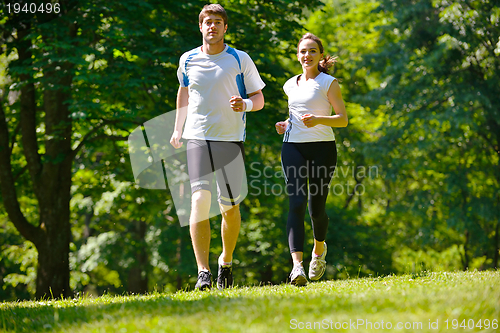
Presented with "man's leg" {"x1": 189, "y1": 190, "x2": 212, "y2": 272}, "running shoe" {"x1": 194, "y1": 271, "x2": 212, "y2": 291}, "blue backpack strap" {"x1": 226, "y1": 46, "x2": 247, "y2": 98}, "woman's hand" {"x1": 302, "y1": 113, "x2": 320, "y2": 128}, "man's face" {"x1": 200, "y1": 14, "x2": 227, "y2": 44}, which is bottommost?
"running shoe" {"x1": 194, "y1": 271, "x2": 212, "y2": 291}

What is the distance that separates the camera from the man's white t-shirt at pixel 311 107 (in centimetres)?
455

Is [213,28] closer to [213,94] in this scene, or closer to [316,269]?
[213,94]

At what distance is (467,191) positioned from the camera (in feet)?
52.7

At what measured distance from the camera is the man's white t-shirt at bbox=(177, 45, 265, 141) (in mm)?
4359

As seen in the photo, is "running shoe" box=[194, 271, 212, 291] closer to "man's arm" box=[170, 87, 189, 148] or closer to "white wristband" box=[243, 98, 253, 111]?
"man's arm" box=[170, 87, 189, 148]

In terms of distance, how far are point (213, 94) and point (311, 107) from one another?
3.07ft

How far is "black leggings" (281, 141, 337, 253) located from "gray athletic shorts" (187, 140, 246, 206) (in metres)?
0.47

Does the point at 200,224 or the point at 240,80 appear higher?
the point at 240,80

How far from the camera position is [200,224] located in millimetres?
4289

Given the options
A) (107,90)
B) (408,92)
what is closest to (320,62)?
(107,90)

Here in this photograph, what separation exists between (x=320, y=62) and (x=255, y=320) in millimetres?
3058

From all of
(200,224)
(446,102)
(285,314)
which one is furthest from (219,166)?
(446,102)

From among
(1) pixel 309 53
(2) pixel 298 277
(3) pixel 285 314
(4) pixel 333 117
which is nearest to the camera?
(3) pixel 285 314

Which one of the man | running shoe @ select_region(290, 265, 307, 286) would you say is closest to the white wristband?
the man
